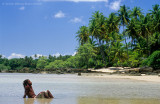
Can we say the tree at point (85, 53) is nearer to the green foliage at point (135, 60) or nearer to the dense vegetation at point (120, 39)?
the dense vegetation at point (120, 39)

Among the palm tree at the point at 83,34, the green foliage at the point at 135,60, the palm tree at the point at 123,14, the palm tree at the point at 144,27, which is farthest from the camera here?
the palm tree at the point at 83,34

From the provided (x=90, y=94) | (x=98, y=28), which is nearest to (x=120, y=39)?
(x=98, y=28)

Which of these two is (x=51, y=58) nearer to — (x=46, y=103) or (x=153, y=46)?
(x=153, y=46)

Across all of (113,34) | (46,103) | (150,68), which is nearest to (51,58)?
(113,34)

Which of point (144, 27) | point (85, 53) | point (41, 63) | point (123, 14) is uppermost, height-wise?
point (123, 14)

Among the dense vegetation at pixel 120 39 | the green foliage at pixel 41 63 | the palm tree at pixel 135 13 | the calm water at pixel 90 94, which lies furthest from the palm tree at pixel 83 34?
the calm water at pixel 90 94

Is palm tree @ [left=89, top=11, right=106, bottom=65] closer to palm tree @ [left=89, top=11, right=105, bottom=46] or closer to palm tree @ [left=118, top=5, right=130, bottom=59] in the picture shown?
palm tree @ [left=89, top=11, right=105, bottom=46]

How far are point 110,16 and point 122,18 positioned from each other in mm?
6557

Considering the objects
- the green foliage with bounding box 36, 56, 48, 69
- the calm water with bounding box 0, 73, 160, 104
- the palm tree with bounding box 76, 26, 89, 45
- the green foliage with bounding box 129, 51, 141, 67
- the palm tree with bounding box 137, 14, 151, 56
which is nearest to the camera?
the calm water with bounding box 0, 73, 160, 104

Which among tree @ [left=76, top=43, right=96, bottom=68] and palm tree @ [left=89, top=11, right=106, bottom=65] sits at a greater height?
palm tree @ [left=89, top=11, right=106, bottom=65]

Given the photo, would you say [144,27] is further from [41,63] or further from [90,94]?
[41,63]

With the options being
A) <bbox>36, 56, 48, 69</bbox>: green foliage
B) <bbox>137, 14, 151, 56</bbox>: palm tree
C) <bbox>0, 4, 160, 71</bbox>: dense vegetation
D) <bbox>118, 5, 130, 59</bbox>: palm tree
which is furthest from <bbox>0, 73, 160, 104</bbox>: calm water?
<bbox>36, 56, 48, 69</bbox>: green foliage

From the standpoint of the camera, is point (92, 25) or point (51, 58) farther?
point (51, 58)

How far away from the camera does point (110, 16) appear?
230ft
